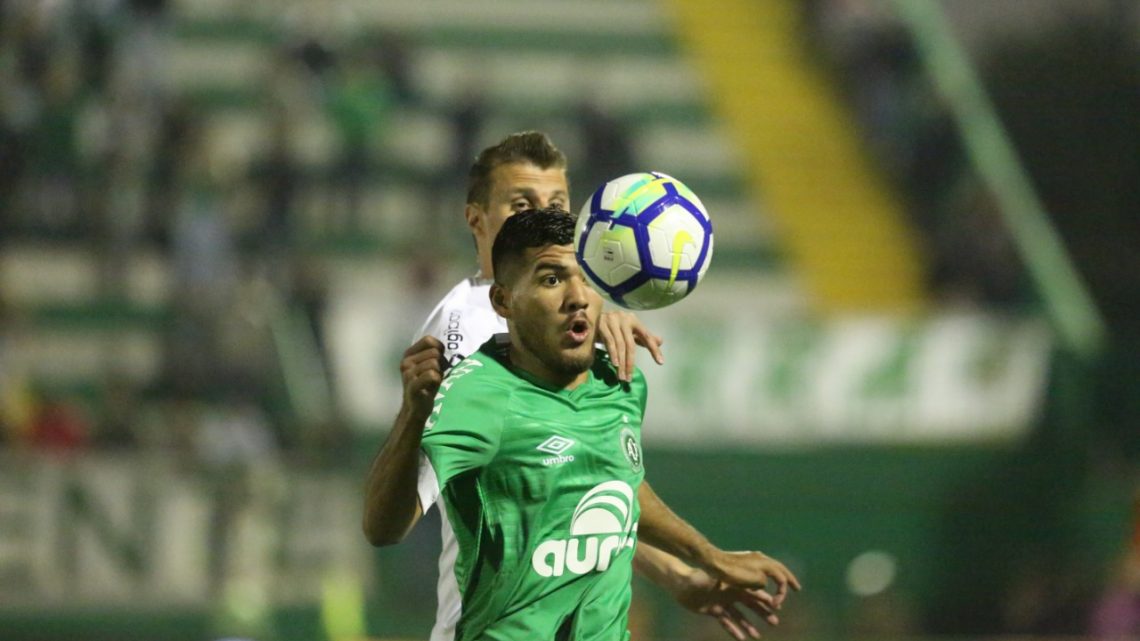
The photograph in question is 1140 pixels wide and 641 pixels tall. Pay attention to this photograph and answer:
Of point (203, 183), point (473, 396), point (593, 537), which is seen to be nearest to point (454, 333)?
point (473, 396)

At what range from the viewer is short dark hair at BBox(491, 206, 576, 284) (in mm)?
4090

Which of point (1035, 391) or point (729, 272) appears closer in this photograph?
point (1035, 391)

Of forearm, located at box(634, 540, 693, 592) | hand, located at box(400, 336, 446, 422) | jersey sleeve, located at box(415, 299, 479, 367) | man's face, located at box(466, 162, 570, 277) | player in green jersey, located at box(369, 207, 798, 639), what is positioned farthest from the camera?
man's face, located at box(466, 162, 570, 277)

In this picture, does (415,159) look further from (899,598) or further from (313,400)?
(899,598)

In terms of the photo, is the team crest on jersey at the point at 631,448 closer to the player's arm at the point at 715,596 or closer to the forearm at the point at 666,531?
the forearm at the point at 666,531

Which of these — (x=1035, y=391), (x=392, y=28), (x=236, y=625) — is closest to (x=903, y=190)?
(x=1035, y=391)

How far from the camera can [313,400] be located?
1229 centimetres

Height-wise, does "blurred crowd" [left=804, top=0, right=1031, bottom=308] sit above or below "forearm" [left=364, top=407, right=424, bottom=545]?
above

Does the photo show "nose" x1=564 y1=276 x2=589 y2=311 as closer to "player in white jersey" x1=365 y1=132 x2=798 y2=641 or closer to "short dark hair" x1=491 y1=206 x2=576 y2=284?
"short dark hair" x1=491 y1=206 x2=576 y2=284

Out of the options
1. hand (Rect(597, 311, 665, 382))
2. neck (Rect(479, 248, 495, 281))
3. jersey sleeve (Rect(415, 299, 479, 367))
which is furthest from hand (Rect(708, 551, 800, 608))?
neck (Rect(479, 248, 495, 281))

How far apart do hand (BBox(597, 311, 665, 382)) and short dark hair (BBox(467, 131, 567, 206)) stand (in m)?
0.64

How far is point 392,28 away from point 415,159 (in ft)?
8.25

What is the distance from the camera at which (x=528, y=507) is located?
396cm

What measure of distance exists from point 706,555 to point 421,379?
37.8 inches
